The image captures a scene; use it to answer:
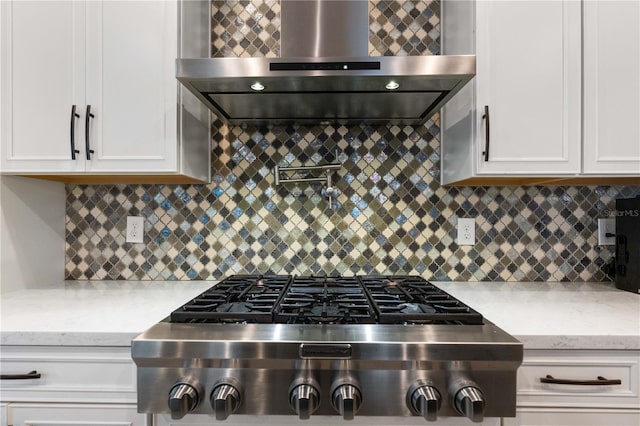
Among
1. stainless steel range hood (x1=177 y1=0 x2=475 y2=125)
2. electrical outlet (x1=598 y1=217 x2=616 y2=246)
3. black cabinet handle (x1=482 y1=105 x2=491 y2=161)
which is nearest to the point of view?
stainless steel range hood (x1=177 y1=0 x2=475 y2=125)

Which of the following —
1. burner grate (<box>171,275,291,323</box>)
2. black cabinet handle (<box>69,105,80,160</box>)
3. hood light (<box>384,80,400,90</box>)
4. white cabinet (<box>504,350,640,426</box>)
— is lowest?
white cabinet (<box>504,350,640,426</box>)

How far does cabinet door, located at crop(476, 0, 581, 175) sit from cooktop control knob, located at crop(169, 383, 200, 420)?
1208 mm

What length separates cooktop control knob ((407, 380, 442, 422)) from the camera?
0.80 metres

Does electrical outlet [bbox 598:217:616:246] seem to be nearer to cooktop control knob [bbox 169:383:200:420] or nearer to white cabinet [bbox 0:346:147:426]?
cooktop control knob [bbox 169:383:200:420]

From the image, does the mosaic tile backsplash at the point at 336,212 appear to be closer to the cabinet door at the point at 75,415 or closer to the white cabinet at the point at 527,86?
the white cabinet at the point at 527,86

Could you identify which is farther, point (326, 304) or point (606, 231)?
point (606, 231)

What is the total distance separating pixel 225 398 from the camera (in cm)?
81

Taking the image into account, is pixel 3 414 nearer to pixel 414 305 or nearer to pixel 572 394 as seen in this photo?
pixel 414 305

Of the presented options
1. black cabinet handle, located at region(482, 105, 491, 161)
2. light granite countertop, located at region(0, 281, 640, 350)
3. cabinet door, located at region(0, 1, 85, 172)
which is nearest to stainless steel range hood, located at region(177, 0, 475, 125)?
black cabinet handle, located at region(482, 105, 491, 161)

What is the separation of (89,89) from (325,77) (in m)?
0.94

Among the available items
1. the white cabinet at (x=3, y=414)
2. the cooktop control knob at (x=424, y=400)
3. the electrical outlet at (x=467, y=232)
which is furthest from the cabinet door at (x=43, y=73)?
the electrical outlet at (x=467, y=232)

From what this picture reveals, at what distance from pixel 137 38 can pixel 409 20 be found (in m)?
1.22

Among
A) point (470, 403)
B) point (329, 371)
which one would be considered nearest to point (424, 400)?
point (470, 403)

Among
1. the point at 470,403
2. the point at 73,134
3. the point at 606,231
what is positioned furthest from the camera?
the point at 606,231
